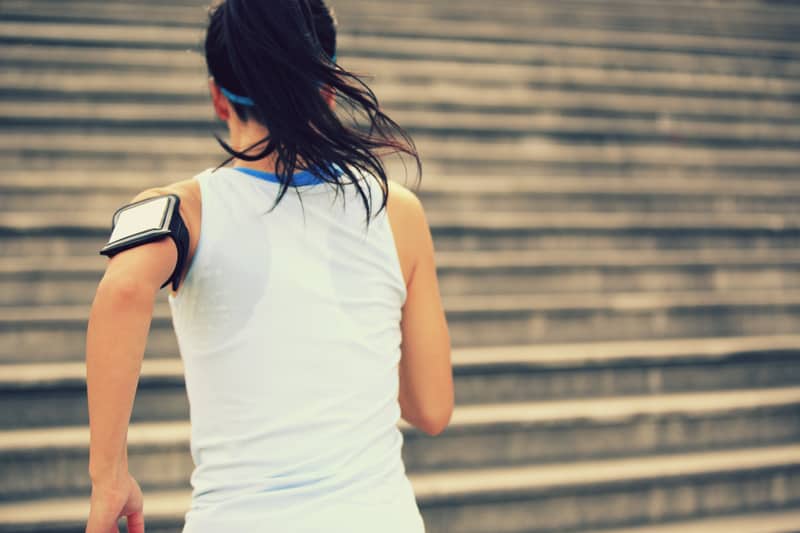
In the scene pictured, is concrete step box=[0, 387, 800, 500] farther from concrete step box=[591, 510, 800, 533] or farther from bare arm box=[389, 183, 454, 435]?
bare arm box=[389, 183, 454, 435]

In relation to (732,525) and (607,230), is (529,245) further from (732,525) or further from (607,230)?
(732,525)

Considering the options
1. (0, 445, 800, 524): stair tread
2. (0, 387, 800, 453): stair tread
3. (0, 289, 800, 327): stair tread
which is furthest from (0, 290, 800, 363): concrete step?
(0, 445, 800, 524): stair tread

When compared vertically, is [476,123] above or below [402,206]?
below

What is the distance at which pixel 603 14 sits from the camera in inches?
188

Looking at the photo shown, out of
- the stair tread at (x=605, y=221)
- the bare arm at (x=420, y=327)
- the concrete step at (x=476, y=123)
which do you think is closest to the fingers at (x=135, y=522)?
the bare arm at (x=420, y=327)

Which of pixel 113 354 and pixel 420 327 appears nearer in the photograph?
pixel 113 354

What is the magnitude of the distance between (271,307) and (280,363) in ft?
0.20

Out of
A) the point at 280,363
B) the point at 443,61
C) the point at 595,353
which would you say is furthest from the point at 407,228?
the point at 443,61

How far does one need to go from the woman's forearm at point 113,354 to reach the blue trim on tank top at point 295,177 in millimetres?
169

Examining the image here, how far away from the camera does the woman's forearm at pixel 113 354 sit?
0.73 metres

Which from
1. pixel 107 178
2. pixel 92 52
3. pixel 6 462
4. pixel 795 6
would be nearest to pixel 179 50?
pixel 92 52

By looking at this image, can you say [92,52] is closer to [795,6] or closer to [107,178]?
[107,178]

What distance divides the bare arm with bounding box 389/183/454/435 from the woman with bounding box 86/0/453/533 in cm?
5

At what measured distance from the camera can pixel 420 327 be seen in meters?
0.96
